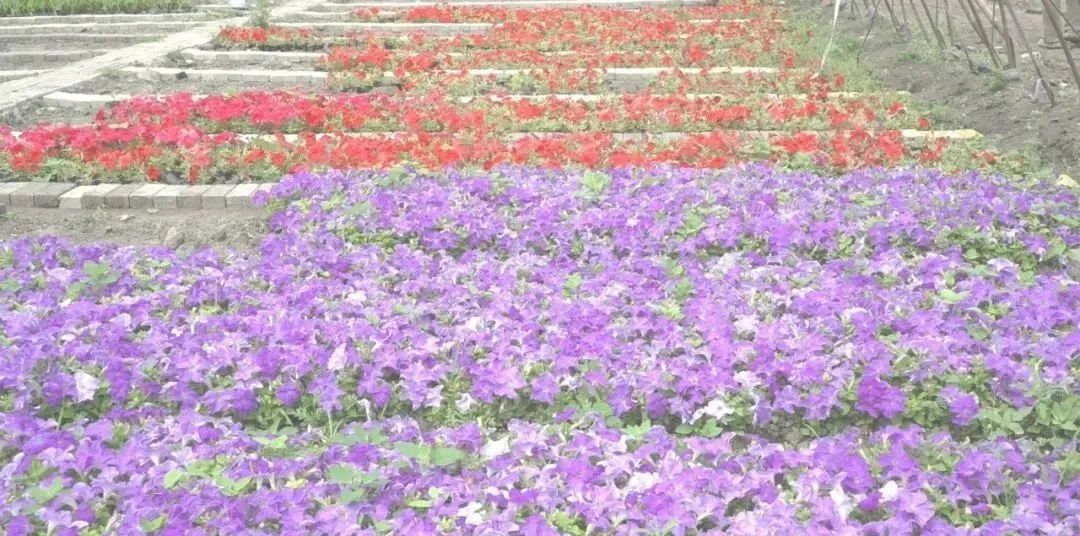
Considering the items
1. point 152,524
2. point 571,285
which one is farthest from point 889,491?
point 152,524

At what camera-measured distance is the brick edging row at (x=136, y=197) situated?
17.6 ft

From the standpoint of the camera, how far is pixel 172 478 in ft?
8.10

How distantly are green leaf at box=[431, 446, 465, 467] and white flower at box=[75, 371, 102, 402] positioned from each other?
3.97 feet

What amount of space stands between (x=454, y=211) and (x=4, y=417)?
222cm

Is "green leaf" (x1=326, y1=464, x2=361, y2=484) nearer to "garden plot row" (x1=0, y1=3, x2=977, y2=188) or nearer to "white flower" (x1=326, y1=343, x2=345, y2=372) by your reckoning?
"white flower" (x1=326, y1=343, x2=345, y2=372)

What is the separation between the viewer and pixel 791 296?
11.9ft

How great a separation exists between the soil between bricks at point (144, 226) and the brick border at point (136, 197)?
0.05 meters

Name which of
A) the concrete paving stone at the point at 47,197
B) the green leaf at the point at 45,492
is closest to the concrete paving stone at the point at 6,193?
the concrete paving stone at the point at 47,197

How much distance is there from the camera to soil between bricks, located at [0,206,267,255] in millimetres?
4875

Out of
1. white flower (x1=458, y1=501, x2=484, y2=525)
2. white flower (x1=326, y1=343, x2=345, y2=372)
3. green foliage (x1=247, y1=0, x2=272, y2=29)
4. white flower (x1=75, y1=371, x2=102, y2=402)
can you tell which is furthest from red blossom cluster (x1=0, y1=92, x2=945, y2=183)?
green foliage (x1=247, y1=0, x2=272, y2=29)

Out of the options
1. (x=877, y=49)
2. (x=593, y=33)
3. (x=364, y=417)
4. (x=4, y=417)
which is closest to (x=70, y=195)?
(x=4, y=417)

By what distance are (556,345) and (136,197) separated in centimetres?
321

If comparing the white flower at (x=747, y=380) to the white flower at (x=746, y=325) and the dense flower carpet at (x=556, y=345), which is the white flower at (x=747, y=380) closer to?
the dense flower carpet at (x=556, y=345)

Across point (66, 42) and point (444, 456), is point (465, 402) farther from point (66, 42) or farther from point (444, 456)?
point (66, 42)
